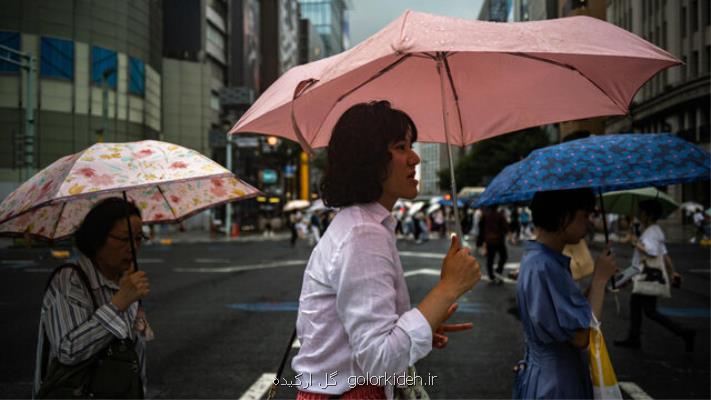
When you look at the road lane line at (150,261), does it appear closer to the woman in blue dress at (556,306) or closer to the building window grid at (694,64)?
the woman in blue dress at (556,306)

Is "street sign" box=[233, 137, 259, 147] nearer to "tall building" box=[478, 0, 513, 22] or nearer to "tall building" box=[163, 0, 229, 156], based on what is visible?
"tall building" box=[163, 0, 229, 156]

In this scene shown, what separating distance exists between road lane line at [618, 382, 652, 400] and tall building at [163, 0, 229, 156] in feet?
178

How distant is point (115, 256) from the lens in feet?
9.83

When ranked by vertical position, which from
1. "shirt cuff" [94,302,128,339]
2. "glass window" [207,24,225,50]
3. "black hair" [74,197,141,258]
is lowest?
"shirt cuff" [94,302,128,339]

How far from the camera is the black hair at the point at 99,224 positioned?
2.95 metres

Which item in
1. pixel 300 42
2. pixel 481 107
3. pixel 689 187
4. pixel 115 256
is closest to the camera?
pixel 115 256

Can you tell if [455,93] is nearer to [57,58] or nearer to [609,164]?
[609,164]

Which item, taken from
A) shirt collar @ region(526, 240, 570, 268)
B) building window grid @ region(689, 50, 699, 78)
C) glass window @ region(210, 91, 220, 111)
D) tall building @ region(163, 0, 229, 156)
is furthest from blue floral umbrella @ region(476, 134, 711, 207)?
glass window @ region(210, 91, 220, 111)

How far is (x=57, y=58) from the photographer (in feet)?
118

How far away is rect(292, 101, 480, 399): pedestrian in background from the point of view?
166 cm

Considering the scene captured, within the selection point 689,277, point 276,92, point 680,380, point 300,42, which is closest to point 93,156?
point 276,92

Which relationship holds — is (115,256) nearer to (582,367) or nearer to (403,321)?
(403,321)

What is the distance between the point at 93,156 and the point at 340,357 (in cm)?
A: 197

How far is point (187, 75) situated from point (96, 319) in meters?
58.5
